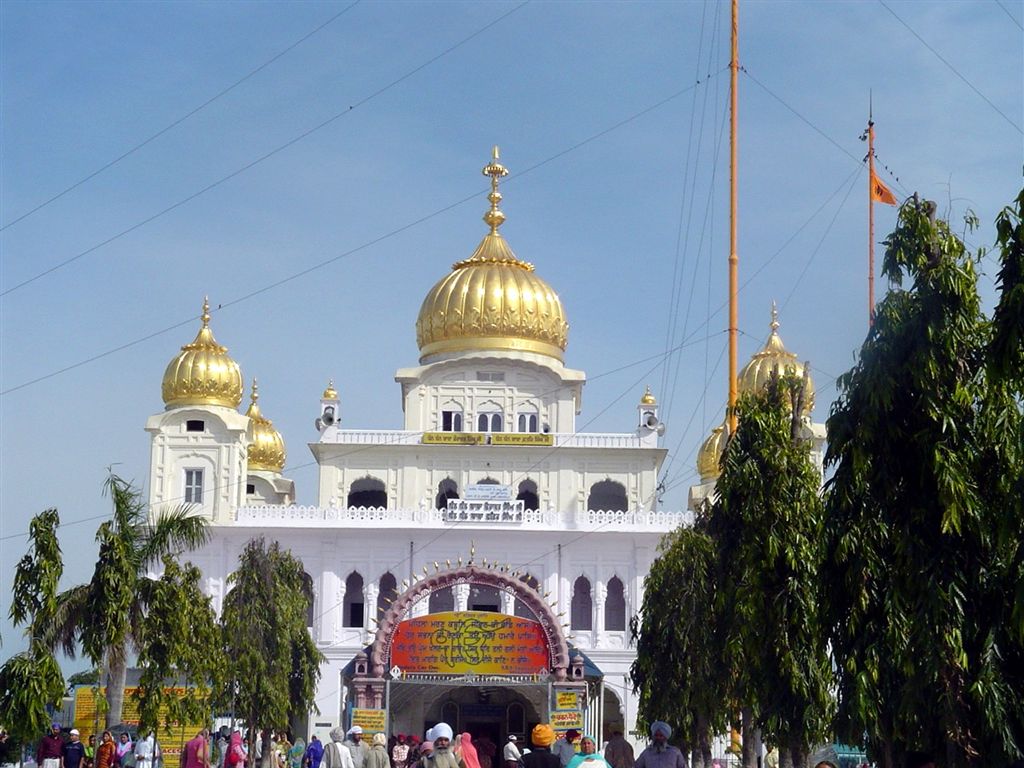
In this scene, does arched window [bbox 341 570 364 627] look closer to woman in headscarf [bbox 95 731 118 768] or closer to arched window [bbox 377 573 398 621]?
arched window [bbox 377 573 398 621]

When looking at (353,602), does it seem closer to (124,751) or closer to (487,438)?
(487,438)

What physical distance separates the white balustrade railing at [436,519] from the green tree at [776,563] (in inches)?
1155

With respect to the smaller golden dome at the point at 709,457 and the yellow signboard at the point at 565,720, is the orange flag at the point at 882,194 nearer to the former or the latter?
the yellow signboard at the point at 565,720

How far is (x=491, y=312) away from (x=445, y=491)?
6.49 m

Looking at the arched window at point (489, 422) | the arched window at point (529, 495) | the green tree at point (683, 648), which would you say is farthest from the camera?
the arched window at point (489, 422)

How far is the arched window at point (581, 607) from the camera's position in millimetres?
53281

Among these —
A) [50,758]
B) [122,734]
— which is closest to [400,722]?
[122,734]

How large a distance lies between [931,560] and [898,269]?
2970 millimetres

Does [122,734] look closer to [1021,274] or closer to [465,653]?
[465,653]

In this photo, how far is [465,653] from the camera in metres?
38.9

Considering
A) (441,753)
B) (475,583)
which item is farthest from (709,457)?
(441,753)

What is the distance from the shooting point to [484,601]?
174 feet

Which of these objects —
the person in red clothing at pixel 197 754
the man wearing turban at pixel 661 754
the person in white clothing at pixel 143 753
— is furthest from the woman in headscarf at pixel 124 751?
the man wearing turban at pixel 661 754

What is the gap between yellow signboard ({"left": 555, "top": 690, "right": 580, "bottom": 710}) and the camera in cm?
3872
